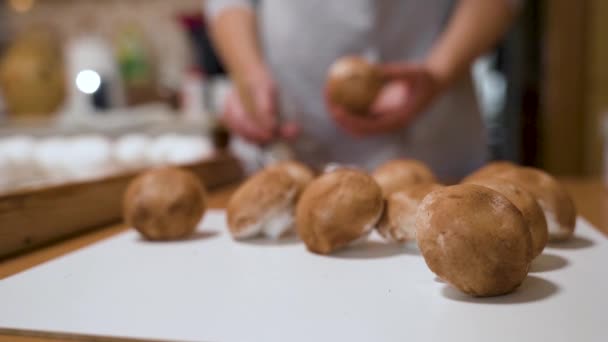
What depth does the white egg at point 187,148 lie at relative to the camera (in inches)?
67.0

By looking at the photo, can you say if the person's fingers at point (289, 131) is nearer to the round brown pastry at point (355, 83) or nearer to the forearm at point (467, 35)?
the round brown pastry at point (355, 83)


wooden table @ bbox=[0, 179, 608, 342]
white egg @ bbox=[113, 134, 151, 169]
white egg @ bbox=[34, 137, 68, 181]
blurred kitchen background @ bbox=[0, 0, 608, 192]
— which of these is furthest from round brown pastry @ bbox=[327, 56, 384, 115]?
blurred kitchen background @ bbox=[0, 0, 608, 192]

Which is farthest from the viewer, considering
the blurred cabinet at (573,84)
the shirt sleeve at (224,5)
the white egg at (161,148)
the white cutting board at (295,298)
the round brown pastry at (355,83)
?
the blurred cabinet at (573,84)

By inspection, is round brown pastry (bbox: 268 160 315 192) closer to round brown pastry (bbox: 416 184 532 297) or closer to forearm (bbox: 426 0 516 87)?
round brown pastry (bbox: 416 184 532 297)

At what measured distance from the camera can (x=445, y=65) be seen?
1310mm

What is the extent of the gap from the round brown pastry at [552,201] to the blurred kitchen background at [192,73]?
1.71 metres

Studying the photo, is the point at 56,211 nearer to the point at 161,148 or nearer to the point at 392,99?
the point at 392,99

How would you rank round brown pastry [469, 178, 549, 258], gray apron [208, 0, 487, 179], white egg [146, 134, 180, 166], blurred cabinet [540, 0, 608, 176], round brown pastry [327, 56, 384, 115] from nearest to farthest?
round brown pastry [469, 178, 549, 258], round brown pastry [327, 56, 384, 115], gray apron [208, 0, 487, 179], white egg [146, 134, 180, 166], blurred cabinet [540, 0, 608, 176]

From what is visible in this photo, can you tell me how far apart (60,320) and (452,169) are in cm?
117

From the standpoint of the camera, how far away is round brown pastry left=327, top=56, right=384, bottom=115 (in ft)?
3.56

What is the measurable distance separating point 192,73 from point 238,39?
40.9 inches

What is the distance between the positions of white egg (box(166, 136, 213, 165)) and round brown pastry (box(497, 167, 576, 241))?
1.08 meters

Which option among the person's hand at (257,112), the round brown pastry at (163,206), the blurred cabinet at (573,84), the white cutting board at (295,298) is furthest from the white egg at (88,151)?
the blurred cabinet at (573,84)

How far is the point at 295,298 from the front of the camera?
1.86 feet
